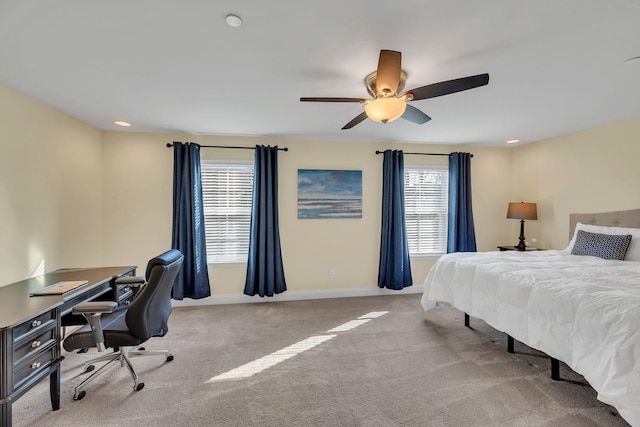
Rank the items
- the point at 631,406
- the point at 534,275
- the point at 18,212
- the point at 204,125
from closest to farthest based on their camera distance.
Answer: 1. the point at 631,406
2. the point at 534,275
3. the point at 18,212
4. the point at 204,125

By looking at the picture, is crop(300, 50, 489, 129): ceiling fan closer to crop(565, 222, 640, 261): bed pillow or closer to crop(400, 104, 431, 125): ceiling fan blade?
crop(400, 104, 431, 125): ceiling fan blade

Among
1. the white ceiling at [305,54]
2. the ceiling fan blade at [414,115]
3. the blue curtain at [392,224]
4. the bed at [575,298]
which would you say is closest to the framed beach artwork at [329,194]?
the blue curtain at [392,224]

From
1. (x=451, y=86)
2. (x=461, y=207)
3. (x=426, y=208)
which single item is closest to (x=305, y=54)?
(x=451, y=86)

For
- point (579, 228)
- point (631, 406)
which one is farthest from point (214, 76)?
point (579, 228)

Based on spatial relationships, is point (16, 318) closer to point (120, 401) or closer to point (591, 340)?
point (120, 401)

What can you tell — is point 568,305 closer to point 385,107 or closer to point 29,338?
point 385,107

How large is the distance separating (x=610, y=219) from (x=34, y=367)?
5.59 m

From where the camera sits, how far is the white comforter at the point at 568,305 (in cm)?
155

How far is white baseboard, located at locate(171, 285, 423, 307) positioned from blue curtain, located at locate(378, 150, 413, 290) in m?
0.20

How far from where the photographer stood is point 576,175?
387 cm

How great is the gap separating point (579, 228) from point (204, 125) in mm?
4926

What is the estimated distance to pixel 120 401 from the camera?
1983 millimetres

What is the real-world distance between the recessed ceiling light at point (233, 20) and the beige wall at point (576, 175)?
14.3ft

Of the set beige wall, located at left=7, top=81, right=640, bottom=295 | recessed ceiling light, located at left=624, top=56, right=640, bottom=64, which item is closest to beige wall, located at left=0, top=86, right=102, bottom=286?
beige wall, located at left=7, top=81, right=640, bottom=295
